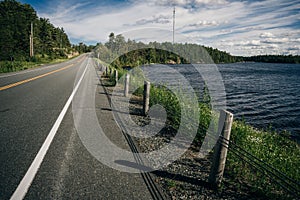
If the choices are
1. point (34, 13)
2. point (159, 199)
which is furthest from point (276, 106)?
point (34, 13)

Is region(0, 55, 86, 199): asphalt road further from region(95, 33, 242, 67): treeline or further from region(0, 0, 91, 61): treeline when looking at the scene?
region(95, 33, 242, 67): treeline

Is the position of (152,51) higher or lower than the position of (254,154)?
higher

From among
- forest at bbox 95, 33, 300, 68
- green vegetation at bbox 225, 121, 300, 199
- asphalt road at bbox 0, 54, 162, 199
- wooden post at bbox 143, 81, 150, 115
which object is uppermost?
forest at bbox 95, 33, 300, 68

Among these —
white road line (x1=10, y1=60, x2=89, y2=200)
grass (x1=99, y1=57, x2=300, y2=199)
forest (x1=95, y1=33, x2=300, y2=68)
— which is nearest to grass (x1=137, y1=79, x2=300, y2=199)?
grass (x1=99, y1=57, x2=300, y2=199)

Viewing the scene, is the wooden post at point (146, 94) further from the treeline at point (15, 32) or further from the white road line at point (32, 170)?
the treeline at point (15, 32)

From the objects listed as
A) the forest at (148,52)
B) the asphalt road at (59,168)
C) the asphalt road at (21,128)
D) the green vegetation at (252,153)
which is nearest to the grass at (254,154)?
the green vegetation at (252,153)

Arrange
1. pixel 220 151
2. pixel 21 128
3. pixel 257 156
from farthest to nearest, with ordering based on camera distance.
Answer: pixel 21 128
pixel 257 156
pixel 220 151

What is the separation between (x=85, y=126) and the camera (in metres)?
5.61

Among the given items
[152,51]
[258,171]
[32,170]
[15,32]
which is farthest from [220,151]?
[152,51]

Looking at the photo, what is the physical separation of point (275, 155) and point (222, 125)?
2257 millimetres

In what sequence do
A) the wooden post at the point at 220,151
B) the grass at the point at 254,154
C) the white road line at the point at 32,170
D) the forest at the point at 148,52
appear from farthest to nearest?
the forest at the point at 148,52 → the grass at the point at 254,154 → the wooden post at the point at 220,151 → the white road line at the point at 32,170

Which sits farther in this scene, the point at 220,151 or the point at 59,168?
the point at 59,168

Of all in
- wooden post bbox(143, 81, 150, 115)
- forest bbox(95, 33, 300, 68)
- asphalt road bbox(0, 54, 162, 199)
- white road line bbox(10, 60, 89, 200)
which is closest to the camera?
white road line bbox(10, 60, 89, 200)

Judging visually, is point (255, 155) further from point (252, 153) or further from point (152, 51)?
point (152, 51)
